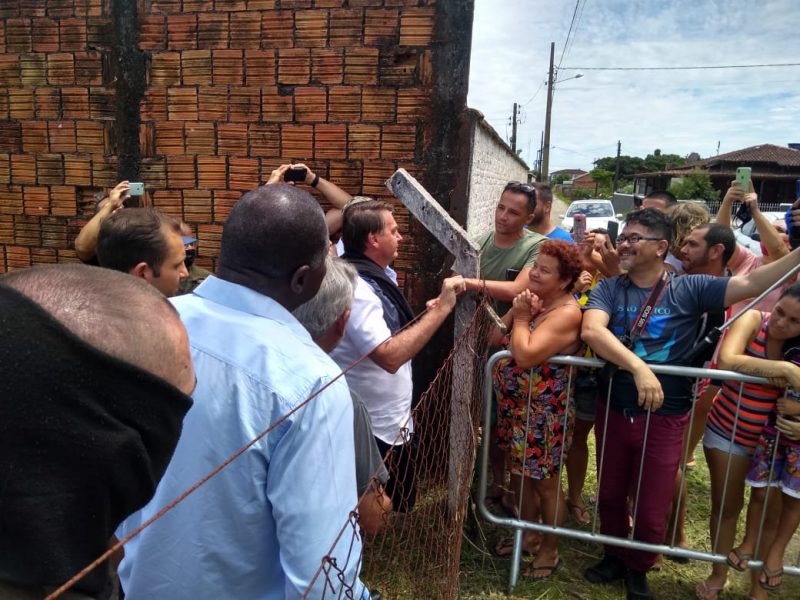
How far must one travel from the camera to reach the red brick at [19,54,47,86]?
146 inches

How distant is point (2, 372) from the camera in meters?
0.54

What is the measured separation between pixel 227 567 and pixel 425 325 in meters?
1.30

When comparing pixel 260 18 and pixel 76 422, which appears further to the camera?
pixel 260 18

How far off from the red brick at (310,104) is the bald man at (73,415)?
310 centimetres

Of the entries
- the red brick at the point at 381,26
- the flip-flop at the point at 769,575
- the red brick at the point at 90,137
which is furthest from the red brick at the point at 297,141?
the flip-flop at the point at 769,575

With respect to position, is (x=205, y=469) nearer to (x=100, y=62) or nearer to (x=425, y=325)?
(x=425, y=325)

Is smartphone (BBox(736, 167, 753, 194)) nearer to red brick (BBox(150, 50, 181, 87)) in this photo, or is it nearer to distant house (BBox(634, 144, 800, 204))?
red brick (BBox(150, 50, 181, 87))

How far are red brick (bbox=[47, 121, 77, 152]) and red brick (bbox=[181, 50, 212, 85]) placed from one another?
91 cm

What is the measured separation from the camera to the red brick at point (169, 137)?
3.66 m

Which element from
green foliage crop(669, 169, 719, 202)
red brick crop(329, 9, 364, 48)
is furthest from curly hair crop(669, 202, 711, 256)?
green foliage crop(669, 169, 719, 202)

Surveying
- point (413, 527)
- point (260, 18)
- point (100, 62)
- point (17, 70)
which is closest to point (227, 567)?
point (413, 527)

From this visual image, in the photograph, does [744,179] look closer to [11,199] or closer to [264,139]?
[264,139]

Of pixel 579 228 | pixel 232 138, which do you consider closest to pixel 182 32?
pixel 232 138

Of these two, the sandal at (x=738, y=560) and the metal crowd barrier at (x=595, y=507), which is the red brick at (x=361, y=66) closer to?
the metal crowd barrier at (x=595, y=507)
